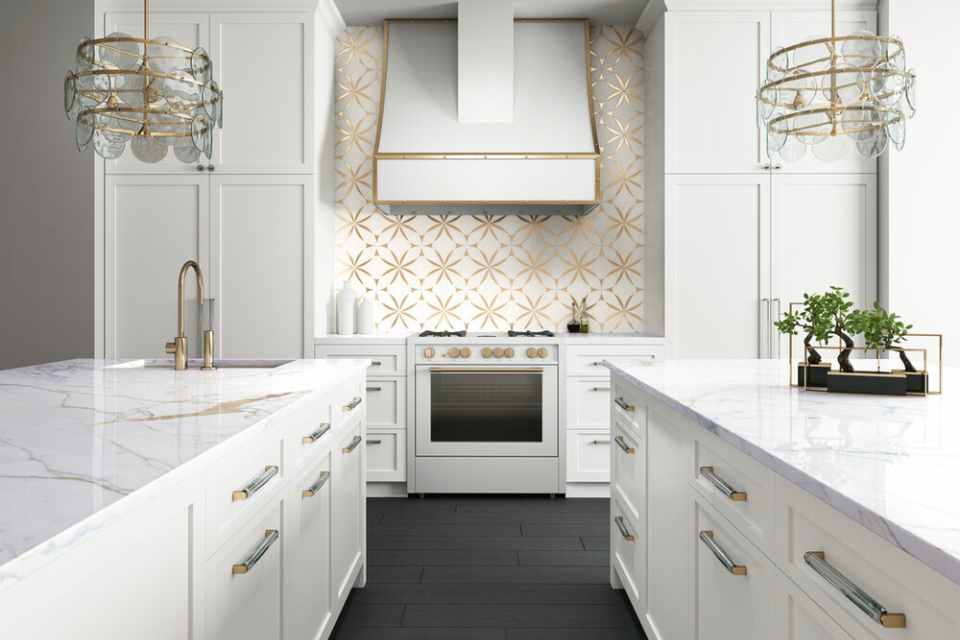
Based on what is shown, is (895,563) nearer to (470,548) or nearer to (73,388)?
(73,388)

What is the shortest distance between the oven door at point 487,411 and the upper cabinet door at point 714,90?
4.77 feet

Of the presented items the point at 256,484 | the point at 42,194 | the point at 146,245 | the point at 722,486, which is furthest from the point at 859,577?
the point at 42,194

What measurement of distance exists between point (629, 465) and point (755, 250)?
2.05m

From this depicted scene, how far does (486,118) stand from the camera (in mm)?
4102

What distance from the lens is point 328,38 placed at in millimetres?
4305

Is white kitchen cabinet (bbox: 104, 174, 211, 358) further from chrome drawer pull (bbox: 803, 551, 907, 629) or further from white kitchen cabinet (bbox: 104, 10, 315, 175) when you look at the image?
chrome drawer pull (bbox: 803, 551, 907, 629)

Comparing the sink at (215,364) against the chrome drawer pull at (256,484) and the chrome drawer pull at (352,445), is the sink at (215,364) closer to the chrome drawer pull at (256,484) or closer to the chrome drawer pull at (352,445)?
the chrome drawer pull at (352,445)

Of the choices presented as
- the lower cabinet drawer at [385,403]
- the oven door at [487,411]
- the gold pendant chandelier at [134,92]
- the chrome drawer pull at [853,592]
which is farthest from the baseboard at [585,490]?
the chrome drawer pull at [853,592]

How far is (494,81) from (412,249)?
3.83ft

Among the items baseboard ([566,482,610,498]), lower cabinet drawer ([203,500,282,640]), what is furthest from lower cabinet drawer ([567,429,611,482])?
lower cabinet drawer ([203,500,282,640])

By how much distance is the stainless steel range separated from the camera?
3.93 metres

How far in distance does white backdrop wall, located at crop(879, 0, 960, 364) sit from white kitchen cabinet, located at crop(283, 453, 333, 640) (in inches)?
131

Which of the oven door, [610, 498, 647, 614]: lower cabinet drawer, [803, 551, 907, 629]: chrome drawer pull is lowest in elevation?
[610, 498, 647, 614]: lower cabinet drawer

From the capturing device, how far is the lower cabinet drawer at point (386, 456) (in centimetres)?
396
